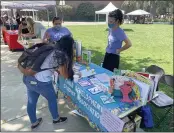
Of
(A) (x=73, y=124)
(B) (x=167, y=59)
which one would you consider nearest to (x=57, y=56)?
(A) (x=73, y=124)

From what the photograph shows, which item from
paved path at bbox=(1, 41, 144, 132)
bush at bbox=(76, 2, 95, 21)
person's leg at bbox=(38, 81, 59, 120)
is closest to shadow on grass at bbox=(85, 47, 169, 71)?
paved path at bbox=(1, 41, 144, 132)

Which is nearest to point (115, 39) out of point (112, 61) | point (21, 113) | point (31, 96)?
point (112, 61)

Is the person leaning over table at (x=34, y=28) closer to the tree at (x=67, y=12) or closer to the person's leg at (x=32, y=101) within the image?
the person's leg at (x=32, y=101)

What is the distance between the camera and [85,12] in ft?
131

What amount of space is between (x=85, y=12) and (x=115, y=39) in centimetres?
3796

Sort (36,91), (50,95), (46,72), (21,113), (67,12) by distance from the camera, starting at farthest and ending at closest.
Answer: (67,12) < (21,113) < (50,95) < (36,91) < (46,72)

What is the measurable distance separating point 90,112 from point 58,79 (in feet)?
3.38

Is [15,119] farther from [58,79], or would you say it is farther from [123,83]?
[123,83]

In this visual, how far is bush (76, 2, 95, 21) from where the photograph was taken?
39469mm

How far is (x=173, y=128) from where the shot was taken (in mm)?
3176

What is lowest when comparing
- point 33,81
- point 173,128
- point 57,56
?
point 173,128

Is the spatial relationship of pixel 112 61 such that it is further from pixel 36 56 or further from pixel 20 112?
pixel 20 112

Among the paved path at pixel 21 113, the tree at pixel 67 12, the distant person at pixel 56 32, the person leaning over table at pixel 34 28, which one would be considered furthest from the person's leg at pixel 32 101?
the tree at pixel 67 12

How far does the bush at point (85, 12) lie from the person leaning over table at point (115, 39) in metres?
36.9
